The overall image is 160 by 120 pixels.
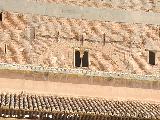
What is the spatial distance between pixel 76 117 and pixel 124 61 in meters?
7.76

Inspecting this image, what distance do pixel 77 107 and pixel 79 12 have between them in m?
8.29

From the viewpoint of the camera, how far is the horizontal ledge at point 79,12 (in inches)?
977

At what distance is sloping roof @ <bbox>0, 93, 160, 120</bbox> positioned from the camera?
18328mm

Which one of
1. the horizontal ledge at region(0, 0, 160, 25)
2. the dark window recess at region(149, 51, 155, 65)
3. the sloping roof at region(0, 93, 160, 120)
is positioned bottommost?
the sloping roof at region(0, 93, 160, 120)

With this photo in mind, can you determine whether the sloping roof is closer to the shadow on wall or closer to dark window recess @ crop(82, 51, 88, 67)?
the shadow on wall

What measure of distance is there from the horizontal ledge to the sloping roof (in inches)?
228

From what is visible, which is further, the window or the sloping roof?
the window

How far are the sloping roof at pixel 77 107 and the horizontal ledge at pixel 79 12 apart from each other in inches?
228

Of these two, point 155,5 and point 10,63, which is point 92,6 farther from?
point 10,63

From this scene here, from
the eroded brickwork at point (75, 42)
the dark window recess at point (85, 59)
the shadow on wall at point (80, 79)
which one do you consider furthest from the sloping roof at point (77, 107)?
the eroded brickwork at point (75, 42)

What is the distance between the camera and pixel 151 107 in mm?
22875

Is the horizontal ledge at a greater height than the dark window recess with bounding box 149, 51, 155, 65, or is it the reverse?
the horizontal ledge

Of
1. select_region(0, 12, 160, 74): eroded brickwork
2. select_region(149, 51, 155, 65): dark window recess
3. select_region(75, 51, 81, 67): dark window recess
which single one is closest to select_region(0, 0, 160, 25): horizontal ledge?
select_region(0, 12, 160, 74): eroded brickwork

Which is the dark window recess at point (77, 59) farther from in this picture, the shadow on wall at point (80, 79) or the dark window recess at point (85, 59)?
the shadow on wall at point (80, 79)
